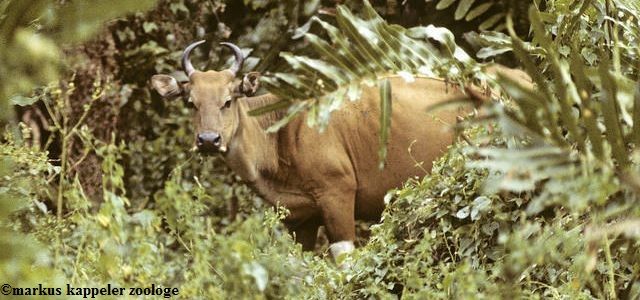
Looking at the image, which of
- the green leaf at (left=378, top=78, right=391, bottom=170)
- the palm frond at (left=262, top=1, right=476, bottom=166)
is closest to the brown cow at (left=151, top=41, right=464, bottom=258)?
the palm frond at (left=262, top=1, right=476, bottom=166)

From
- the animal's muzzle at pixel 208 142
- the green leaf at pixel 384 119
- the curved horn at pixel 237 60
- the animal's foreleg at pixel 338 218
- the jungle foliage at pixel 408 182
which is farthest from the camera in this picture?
→ the curved horn at pixel 237 60

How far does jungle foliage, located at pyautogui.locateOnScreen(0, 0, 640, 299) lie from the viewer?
1.79m

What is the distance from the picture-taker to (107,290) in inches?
122

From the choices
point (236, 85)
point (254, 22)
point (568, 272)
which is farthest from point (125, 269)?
point (254, 22)

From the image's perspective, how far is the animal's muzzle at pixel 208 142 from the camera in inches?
296

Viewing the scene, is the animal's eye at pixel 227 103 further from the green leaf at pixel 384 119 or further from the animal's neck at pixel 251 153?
the green leaf at pixel 384 119

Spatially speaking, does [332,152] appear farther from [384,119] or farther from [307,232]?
[384,119]

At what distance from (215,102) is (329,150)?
820 millimetres

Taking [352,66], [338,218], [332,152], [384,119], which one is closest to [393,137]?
[332,152]

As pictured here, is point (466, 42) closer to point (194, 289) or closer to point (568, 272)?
point (568, 272)

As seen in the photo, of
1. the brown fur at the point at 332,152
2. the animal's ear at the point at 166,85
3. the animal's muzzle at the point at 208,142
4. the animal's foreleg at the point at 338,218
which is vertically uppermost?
the animal's ear at the point at 166,85

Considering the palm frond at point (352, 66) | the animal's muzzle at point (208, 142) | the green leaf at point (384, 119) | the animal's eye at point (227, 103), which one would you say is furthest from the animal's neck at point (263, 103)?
the green leaf at point (384, 119)

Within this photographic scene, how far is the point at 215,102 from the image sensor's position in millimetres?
7691

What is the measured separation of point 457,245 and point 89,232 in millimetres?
1693
